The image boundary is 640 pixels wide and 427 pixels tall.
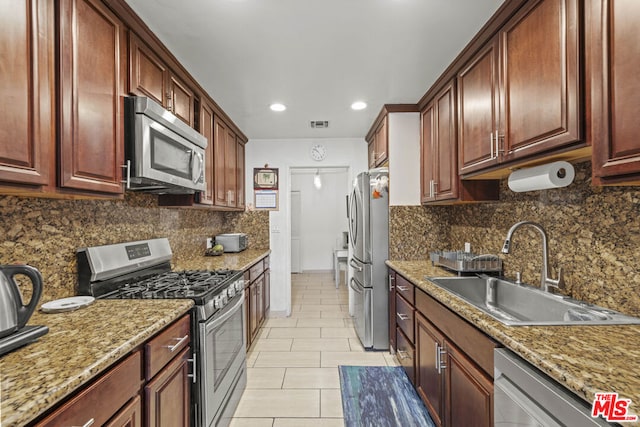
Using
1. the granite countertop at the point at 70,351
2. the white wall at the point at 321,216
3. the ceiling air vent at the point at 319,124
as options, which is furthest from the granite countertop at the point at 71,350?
the white wall at the point at 321,216

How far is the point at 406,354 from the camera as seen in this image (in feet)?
8.29

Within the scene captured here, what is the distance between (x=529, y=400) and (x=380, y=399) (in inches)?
59.6

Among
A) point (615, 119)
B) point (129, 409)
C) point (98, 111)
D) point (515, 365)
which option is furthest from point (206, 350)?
point (615, 119)

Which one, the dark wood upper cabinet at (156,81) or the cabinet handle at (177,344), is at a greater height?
the dark wood upper cabinet at (156,81)

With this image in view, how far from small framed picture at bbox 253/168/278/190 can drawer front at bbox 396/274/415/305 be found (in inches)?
87.6

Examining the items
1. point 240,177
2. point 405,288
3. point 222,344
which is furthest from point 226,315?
point 240,177

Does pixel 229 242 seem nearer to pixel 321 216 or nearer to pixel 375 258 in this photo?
pixel 375 258

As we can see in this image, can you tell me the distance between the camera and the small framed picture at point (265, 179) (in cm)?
433

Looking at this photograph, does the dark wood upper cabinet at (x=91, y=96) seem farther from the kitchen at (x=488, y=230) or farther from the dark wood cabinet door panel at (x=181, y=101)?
the dark wood cabinet door panel at (x=181, y=101)

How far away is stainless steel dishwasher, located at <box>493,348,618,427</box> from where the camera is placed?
33.3 inches

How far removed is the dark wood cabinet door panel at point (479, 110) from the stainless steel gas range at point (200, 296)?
1791 mm

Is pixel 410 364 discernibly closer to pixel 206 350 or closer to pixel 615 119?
pixel 206 350

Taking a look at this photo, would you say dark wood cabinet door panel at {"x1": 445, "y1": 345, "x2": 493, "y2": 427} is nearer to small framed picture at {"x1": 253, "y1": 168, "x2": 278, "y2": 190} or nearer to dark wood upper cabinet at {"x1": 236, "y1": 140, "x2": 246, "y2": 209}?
dark wood upper cabinet at {"x1": 236, "y1": 140, "x2": 246, "y2": 209}

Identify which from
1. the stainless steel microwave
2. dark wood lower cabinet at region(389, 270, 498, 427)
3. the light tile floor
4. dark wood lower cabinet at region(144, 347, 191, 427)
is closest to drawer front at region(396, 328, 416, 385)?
dark wood lower cabinet at region(389, 270, 498, 427)
